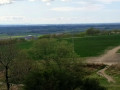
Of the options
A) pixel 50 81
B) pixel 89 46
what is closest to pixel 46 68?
pixel 50 81

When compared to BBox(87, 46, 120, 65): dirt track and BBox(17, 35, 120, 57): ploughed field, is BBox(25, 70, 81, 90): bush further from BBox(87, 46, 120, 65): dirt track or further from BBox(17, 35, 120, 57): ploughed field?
BBox(17, 35, 120, 57): ploughed field

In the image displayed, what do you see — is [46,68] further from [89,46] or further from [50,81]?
[89,46]

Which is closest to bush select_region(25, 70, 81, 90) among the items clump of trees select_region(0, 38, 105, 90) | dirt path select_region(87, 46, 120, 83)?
clump of trees select_region(0, 38, 105, 90)

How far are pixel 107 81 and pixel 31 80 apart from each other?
63.7ft

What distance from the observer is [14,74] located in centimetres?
3875

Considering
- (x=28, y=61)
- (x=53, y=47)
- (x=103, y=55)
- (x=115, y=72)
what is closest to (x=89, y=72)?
(x=115, y=72)

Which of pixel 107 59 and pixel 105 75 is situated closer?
pixel 105 75

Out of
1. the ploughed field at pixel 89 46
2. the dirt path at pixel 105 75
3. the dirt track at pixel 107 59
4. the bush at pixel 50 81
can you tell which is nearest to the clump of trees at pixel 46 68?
the bush at pixel 50 81

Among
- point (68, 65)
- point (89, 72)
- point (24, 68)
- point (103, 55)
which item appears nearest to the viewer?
point (24, 68)

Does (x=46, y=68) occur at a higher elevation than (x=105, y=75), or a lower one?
higher

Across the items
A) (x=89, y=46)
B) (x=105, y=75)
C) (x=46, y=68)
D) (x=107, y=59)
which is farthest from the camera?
(x=89, y=46)

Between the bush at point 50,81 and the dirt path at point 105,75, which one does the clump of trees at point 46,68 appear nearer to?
the bush at point 50,81

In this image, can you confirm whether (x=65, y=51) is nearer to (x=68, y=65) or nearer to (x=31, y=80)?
(x=68, y=65)

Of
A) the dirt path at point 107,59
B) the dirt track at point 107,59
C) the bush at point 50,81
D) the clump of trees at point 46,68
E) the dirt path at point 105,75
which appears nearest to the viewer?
the bush at point 50,81
